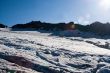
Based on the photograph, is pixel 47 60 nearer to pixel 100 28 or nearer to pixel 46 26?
pixel 46 26

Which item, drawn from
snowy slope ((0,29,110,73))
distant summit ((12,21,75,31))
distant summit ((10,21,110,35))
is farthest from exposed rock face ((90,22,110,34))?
snowy slope ((0,29,110,73))

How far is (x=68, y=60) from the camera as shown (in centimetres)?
2070

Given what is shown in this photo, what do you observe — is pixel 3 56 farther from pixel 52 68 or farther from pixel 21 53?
pixel 52 68

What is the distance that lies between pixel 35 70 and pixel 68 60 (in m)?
4.03

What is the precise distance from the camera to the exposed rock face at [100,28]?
4899cm

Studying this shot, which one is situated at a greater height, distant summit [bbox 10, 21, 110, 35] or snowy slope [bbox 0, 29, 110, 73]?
distant summit [bbox 10, 21, 110, 35]

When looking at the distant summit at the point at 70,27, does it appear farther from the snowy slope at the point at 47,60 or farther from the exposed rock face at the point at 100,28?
the snowy slope at the point at 47,60

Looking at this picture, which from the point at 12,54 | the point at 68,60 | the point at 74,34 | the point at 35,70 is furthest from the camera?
the point at 74,34

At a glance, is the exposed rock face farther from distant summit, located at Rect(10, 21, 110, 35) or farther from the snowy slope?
the snowy slope

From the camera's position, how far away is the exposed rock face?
49.0 meters

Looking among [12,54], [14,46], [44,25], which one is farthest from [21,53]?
[44,25]

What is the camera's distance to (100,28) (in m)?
50.1

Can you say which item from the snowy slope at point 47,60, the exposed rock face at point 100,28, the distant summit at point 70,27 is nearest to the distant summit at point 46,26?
the distant summit at point 70,27

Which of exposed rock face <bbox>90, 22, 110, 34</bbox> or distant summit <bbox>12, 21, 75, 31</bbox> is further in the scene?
distant summit <bbox>12, 21, 75, 31</bbox>
